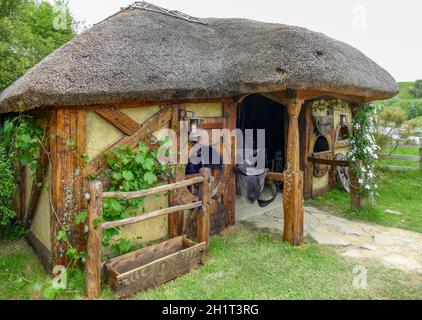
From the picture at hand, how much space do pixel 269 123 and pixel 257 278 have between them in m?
5.05

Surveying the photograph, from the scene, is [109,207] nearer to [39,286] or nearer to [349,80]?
[39,286]

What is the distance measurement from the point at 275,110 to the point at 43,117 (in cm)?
556

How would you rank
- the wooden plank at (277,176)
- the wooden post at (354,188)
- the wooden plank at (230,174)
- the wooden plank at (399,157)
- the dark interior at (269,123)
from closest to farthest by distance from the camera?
the wooden plank at (277,176), the wooden plank at (230,174), the wooden post at (354,188), the dark interior at (269,123), the wooden plank at (399,157)

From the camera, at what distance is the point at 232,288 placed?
3.53 metres

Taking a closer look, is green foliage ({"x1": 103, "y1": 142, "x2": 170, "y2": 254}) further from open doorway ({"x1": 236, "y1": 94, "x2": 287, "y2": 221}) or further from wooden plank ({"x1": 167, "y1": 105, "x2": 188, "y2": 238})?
open doorway ({"x1": 236, "y1": 94, "x2": 287, "y2": 221})

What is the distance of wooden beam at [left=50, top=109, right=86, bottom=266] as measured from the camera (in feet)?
11.4

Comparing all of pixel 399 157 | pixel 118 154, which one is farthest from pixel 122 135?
pixel 399 157

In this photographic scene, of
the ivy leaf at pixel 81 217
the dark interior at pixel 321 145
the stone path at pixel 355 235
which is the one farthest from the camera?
the dark interior at pixel 321 145

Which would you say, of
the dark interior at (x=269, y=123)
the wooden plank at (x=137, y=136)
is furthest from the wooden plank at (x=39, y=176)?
the dark interior at (x=269, y=123)

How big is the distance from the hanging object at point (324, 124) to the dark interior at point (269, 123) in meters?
1.09

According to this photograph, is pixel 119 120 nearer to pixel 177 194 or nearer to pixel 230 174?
pixel 177 194

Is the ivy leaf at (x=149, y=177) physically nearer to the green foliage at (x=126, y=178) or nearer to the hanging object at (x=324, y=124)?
the green foliage at (x=126, y=178)

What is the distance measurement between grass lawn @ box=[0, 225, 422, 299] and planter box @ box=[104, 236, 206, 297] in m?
0.10

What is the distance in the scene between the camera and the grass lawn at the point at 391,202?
5.97 metres
